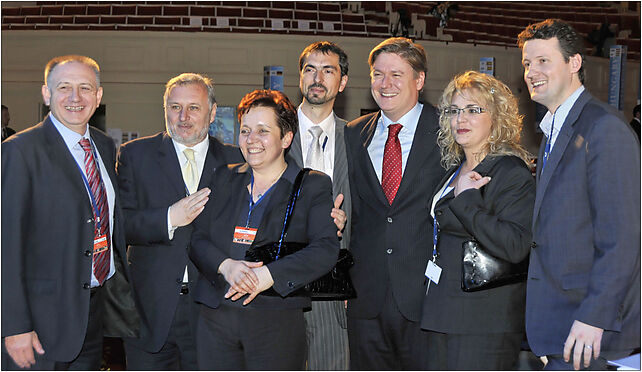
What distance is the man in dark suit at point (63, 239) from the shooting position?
208cm

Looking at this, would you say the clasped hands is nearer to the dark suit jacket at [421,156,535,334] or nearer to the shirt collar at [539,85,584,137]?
the dark suit jacket at [421,156,535,334]

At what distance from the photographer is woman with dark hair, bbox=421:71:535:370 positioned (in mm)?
1951

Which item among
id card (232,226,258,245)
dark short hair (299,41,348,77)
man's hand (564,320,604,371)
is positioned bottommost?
man's hand (564,320,604,371)

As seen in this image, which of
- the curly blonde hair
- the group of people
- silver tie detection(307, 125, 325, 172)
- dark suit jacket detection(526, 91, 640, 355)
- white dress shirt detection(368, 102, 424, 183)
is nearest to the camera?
dark suit jacket detection(526, 91, 640, 355)

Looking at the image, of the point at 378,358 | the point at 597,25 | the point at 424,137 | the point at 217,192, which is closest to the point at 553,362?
the point at 378,358

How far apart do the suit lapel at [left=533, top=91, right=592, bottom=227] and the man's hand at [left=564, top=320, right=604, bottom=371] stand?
0.35m

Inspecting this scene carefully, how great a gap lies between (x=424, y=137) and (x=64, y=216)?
139cm

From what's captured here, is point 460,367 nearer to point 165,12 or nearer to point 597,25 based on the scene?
point 165,12

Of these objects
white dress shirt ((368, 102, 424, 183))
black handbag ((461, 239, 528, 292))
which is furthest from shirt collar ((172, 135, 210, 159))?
black handbag ((461, 239, 528, 292))

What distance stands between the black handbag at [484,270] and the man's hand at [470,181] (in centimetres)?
17

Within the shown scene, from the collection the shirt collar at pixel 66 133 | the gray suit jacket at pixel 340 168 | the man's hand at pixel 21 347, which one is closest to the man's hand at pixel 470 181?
the gray suit jacket at pixel 340 168

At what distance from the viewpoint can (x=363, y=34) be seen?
11.4 m

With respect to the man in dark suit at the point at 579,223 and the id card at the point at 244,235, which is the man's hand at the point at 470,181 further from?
the id card at the point at 244,235

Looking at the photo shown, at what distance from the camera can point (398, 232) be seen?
7.69 feet
